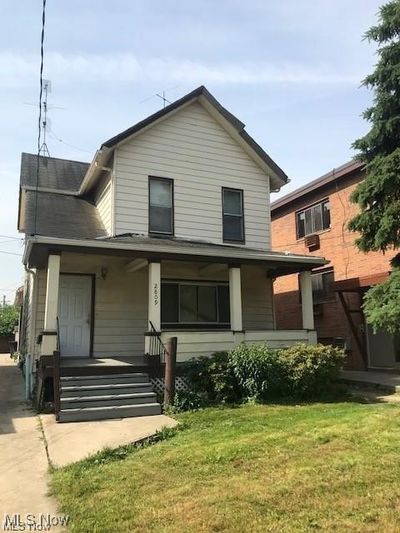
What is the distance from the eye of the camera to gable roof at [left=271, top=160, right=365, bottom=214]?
1817 cm

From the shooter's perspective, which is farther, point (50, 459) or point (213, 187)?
point (213, 187)

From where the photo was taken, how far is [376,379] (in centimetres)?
1428

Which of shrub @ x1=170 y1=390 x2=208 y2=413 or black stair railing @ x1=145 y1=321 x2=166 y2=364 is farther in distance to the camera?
black stair railing @ x1=145 y1=321 x2=166 y2=364

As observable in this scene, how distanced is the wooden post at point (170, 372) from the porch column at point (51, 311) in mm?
2379

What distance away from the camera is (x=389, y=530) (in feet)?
13.5

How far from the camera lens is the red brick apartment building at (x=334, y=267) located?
56.1 ft

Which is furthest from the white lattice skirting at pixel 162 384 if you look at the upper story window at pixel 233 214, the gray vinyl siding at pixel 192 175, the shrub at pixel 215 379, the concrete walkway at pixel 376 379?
the upper story window at pixel 233 214

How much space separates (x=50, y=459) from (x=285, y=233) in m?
17.4

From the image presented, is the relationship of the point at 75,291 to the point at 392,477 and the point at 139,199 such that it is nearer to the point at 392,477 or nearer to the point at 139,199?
the point at 139,199

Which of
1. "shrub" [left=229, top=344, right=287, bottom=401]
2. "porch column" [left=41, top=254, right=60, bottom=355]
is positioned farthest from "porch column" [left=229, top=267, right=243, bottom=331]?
"porch column" [left=41, top=254, right=60, bottom=355]

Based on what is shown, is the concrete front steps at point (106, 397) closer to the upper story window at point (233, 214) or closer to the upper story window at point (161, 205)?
the upper story window at point (161, 205)

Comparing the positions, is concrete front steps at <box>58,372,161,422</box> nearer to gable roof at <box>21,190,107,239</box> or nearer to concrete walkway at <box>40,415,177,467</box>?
concrete walkway at <box>40,415,177,467</box>

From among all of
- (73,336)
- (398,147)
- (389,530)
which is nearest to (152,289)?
(73,336)

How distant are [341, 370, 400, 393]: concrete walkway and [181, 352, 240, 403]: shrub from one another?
174 inches
